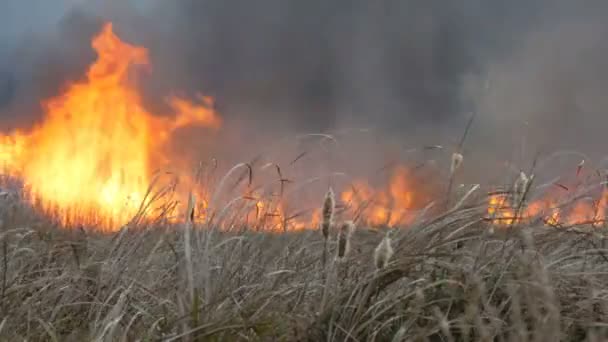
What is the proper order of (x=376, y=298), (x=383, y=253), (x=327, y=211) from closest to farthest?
(x=383, y=253)
(x=327, y=211)
(x=376, y=298)

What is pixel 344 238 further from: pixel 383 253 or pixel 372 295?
pixel 372 295

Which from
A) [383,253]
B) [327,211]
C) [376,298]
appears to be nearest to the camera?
[383,253]

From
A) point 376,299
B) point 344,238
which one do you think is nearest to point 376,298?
point 376,299

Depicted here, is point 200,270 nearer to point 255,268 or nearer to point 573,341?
point 255,268

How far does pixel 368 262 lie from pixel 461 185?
2.40ft

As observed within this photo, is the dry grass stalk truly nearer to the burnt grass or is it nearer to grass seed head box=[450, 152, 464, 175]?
the burnt grass

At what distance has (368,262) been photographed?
8.19 ft

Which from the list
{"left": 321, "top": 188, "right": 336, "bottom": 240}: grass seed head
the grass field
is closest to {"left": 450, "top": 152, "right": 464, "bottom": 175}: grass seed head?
the grass field

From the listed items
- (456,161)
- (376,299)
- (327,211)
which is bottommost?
Answer: (376,299)

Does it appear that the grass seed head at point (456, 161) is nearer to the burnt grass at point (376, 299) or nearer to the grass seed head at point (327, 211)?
the burnt grass at point (376, 299)

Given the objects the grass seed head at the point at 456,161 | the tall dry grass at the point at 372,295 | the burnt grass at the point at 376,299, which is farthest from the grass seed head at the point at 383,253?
the grass seed head at the point at 456,161

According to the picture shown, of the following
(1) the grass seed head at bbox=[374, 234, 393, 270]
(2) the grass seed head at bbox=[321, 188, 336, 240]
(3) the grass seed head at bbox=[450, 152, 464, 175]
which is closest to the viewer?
(1) the grass seed head at bbox=[374, 234, 393, 270]

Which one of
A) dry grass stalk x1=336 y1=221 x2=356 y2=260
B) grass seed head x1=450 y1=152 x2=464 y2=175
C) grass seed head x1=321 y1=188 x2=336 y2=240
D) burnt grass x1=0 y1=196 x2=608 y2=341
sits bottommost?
burnt grass x1=0 y1=196 x2=608 y2=341

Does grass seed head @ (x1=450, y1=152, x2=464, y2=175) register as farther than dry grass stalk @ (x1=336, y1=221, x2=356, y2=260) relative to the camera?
Yes
